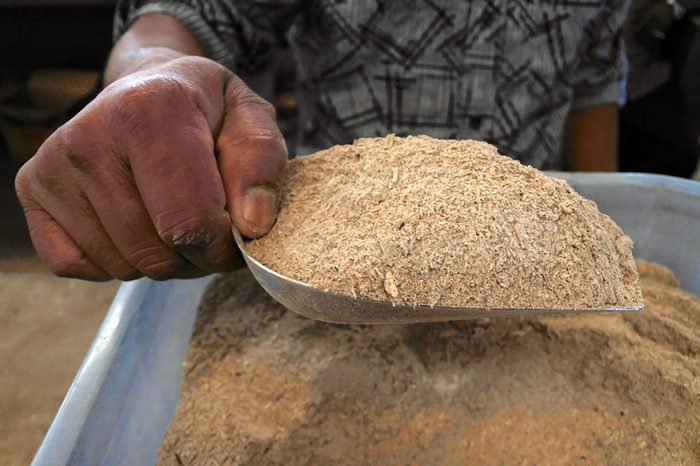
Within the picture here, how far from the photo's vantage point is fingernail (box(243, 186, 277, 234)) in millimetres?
557

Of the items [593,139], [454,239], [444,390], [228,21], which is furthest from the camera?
[593,139]

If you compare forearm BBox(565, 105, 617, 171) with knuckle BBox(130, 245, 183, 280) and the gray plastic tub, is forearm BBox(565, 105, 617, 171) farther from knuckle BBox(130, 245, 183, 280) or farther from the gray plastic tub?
knuckle BBox(130, 245, 183, 280)

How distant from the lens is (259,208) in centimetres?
56

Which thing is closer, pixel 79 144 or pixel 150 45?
pixel 79 144

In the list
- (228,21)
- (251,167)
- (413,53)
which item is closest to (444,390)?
(251,167)

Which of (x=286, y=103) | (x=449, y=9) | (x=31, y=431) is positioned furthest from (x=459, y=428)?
(x=286, y=103)

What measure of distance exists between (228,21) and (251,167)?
1.59ft

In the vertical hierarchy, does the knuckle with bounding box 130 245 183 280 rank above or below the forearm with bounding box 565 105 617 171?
above

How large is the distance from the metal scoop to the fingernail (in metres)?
0.03

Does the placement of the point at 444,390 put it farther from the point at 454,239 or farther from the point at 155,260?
the point at 155,260

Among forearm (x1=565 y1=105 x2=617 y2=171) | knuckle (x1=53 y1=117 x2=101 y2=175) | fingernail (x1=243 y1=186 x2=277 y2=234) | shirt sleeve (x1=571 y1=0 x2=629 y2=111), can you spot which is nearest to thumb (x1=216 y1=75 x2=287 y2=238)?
fingernail (x1=243 y1=186 x2=277 y2=234)

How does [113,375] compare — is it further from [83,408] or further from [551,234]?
[551,234]

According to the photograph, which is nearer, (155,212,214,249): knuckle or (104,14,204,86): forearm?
(155,212,214,249): knuckle

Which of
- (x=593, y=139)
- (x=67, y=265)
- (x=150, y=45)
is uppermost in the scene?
(x=150, y=45)
